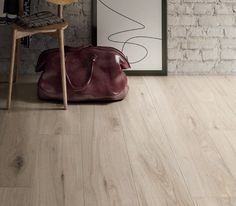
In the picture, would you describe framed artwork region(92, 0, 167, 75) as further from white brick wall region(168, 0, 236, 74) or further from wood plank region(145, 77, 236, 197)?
wood plank region(145, 77, 236, 197)

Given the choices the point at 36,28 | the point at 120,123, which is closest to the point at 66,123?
the point at 120,123

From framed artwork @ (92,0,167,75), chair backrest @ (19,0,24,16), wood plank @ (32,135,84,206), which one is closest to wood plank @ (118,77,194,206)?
wood plank @ (32,135,84,206)

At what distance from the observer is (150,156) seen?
8.62 feet

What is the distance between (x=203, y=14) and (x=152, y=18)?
0.34 m

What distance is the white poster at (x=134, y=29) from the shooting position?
12.4 ft

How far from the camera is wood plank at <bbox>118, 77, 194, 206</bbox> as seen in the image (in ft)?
7.41

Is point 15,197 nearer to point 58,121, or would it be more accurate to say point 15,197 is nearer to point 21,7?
point 58,121

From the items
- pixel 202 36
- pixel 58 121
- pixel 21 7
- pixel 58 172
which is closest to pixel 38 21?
pixel 21 7

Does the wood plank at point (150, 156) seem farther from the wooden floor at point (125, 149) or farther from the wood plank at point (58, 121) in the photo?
the wood plank at point (58, 121)

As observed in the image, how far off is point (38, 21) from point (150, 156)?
3.44 feet

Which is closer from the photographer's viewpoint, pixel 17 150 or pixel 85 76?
pixel 17 150

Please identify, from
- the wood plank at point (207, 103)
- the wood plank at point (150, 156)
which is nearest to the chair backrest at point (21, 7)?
the wood plank at point (150, 156)

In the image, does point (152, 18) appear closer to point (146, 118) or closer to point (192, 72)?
point (192, 72)

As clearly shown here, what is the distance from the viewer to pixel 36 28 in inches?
123
